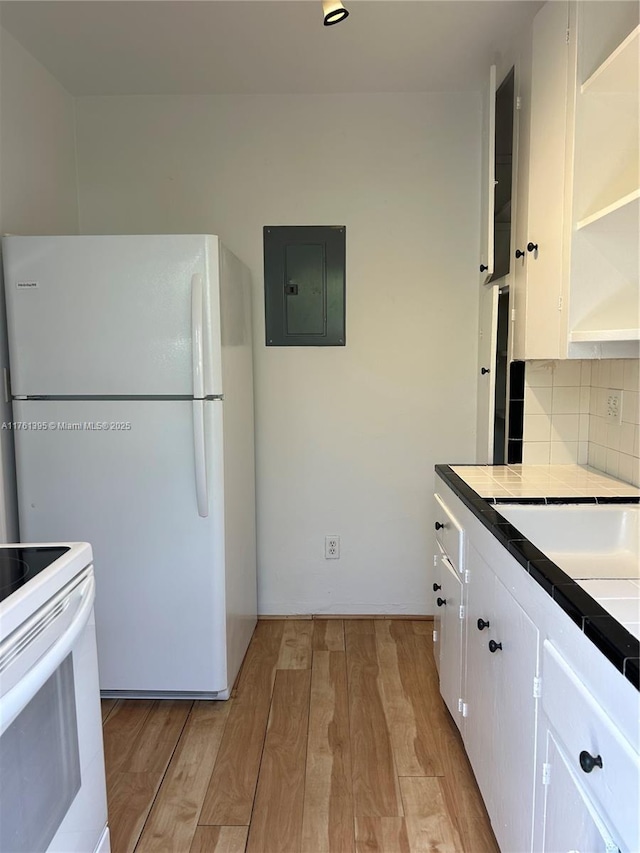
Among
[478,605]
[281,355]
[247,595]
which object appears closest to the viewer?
[478,605]

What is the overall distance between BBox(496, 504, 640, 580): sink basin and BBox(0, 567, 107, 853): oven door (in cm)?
119

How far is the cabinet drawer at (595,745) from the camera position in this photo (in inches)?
31.9

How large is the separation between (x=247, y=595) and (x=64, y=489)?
96 centimetres

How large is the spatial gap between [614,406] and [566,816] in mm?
1358

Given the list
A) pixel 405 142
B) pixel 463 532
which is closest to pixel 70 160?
pixel 405 142

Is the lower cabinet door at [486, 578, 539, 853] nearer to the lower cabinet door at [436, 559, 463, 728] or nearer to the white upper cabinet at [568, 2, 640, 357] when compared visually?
the lower cabinet door at [436, 559, 463, 728]

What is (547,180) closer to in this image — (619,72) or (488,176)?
(619,72)

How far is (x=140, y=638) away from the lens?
7.24 ft

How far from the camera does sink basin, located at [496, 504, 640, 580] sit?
1.65m

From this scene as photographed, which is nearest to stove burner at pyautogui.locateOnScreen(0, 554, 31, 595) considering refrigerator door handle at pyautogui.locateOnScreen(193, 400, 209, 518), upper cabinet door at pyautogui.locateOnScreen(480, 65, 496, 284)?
refrigerator door handle at pyautogui.locateOnScreen(193, 400, 209, 518)

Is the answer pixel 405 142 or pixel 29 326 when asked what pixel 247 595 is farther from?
pixel 405 142

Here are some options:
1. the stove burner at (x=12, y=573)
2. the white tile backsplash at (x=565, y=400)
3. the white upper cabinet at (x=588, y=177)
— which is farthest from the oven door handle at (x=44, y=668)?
the white tile backsplash at (x=565, y=400)

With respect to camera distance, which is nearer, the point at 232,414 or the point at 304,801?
the point at 304,801

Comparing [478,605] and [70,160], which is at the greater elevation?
[70,160]
